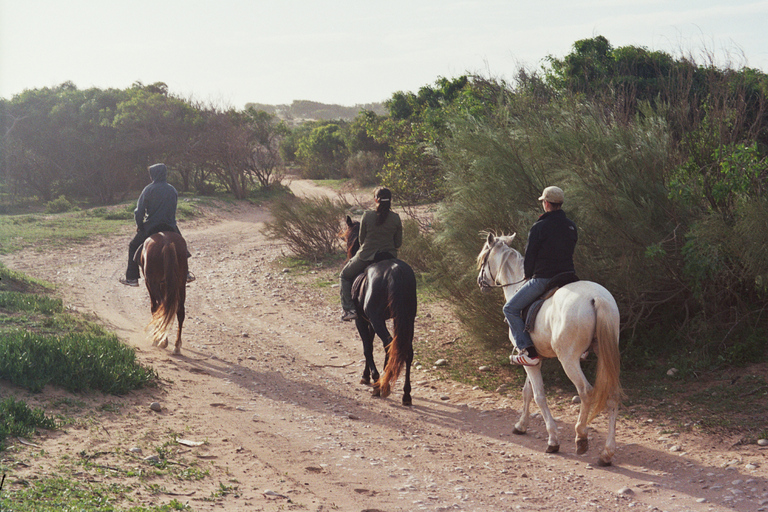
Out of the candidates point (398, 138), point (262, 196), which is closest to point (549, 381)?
point (398, 138)

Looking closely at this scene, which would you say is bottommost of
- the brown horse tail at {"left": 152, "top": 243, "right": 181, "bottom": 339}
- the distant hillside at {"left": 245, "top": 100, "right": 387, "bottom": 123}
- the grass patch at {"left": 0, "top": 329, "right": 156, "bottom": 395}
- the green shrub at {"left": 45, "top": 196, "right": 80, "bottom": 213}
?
the grass patch at {"left": 0, "top": 329, "right": 156, "bottom": 395}

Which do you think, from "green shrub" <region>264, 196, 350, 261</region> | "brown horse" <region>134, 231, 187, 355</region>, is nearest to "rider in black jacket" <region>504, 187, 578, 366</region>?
"brown horse" <region>134, 231, 187, 355</region>

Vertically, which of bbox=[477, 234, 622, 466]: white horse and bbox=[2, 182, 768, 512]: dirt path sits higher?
bbox=[477, 234, 622, 466]: white horse

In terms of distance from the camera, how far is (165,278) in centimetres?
961

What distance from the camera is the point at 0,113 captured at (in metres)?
29.9

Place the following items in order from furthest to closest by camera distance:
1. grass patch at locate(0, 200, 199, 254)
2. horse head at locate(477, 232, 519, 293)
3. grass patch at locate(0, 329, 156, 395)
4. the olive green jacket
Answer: grass patch at locate(0, 200, 199, 254)
the olive green jacket
horse head at locate(477, 232, 519, 293)
grass patch at locate(0, 329, 156, 395)

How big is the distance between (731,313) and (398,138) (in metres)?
12.0

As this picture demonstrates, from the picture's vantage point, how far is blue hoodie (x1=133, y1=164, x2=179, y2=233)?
33.2 ft

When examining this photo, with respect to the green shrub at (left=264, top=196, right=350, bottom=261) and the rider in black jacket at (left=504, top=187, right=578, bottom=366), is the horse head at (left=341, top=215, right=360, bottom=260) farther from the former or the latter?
the green shrub at (left=264, top=196, right=350, bottom=261)

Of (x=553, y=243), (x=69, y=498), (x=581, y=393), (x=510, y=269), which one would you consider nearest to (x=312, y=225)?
(x=510, y=269)

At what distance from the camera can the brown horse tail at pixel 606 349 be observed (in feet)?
17.9

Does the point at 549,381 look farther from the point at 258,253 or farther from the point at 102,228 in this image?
the point at 102,228

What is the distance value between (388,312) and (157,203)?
15.5 ft

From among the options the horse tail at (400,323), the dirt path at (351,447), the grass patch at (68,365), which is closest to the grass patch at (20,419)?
the dirt path at (351,447)
